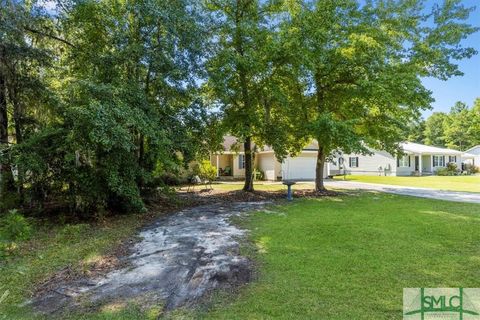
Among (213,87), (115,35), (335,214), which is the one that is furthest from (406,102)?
(115,35)

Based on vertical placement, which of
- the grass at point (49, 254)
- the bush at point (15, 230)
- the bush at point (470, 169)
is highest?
the bush at point (470, 169)

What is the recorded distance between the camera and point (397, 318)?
3645 millimetres

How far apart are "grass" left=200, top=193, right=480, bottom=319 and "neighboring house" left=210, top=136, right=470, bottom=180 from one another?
9.58m

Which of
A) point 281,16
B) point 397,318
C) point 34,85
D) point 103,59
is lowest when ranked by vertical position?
point 397,318

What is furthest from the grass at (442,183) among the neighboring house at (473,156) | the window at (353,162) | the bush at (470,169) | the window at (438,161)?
the neighboring house at (473,156)

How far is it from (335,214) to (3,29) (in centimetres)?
1078

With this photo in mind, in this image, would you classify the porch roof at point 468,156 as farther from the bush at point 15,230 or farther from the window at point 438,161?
the bush at point 15,230

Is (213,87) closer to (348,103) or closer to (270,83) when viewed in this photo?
(270,83)

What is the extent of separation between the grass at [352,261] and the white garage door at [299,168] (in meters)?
14.8

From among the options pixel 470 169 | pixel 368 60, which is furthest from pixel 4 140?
pixel 470 169

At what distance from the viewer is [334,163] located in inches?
768

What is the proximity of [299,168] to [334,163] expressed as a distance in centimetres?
622

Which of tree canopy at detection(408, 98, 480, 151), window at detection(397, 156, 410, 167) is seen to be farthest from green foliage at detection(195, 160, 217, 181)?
tree canopy at detection(408, 98, 480, 151)

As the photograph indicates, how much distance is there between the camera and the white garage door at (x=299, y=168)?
2509 cm
